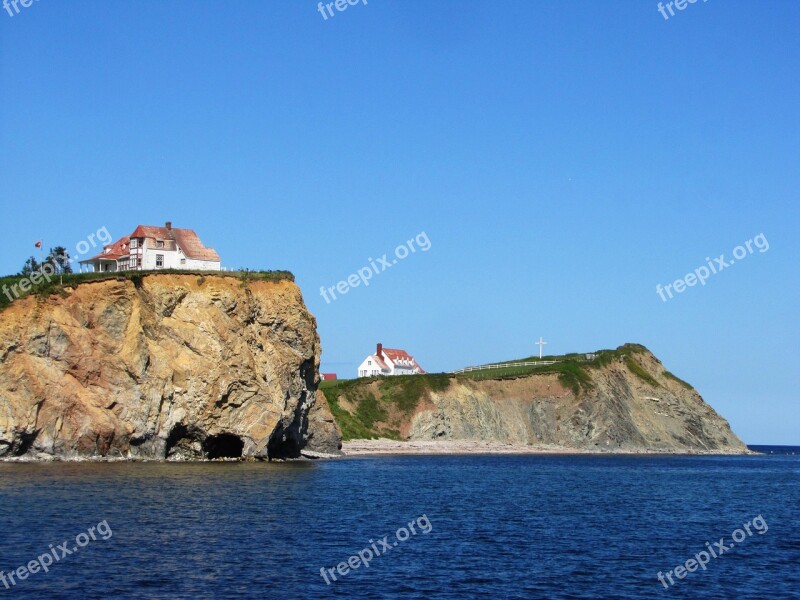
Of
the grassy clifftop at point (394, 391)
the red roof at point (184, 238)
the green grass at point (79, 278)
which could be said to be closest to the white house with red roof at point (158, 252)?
the red roof at point (184, 238)

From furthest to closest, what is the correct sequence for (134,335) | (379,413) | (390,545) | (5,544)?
(379,413) < (134,335) < (390,545) < (5,544)

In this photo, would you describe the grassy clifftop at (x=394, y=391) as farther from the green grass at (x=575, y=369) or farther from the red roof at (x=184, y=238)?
the red roof at (x=184, y=238)

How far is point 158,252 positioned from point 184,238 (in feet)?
11.9

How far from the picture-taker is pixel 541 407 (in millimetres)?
138125

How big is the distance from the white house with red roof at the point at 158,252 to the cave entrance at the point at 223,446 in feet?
58.1

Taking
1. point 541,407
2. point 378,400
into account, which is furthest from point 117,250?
point 541,407

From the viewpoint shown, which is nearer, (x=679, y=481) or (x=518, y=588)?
(x=518, y=588)

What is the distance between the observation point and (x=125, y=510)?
47781 mm

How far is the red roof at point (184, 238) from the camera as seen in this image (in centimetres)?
9212

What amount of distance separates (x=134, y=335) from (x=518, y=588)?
50.6 meters

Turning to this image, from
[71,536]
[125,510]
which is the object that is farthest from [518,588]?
[125,510]

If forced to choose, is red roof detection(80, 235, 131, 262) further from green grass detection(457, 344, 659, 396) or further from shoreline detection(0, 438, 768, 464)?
green grass detection(457, 344, 659, 396)

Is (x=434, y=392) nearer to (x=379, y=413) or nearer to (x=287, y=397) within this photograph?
(x=379, y=413)

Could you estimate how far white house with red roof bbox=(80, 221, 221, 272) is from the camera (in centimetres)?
9175
